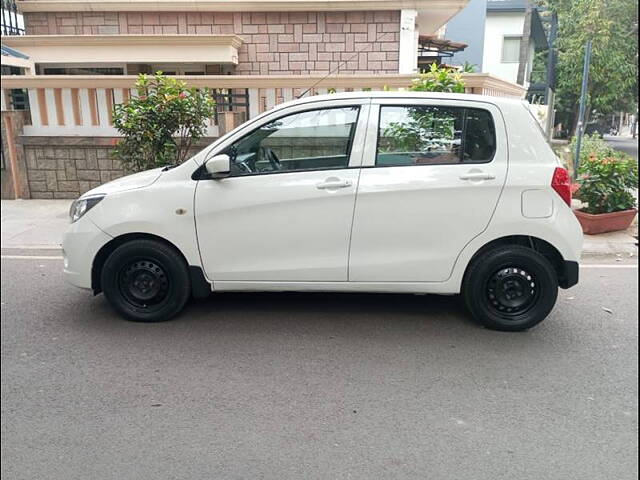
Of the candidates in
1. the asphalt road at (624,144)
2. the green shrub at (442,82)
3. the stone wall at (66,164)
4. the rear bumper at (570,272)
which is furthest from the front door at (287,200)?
the stone wall at (66,164)

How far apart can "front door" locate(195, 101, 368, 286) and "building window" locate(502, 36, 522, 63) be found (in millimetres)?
3307

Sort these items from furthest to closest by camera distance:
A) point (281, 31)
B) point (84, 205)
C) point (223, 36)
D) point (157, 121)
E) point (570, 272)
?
point (281, 31), point (223, 36), point (157, 121), point (84, 205), point (570, 272)

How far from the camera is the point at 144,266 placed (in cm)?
456

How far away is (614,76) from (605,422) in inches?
180

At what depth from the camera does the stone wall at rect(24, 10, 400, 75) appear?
47.2 feet

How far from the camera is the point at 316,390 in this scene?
11.7 feet

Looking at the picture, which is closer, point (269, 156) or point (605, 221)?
point (269, 156)

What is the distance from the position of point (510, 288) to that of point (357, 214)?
1.34 meters

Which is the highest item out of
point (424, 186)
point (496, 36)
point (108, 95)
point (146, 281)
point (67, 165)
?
point (496, 36)

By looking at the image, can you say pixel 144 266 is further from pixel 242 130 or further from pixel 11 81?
pixel 11 81

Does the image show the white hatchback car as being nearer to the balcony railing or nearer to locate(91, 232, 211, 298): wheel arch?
locate(91, 232, 211, 298): wheel arch

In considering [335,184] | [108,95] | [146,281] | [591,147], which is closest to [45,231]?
[108,95]

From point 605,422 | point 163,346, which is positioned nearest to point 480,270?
point 605,422

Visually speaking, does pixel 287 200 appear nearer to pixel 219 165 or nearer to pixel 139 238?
pixel 219 165
